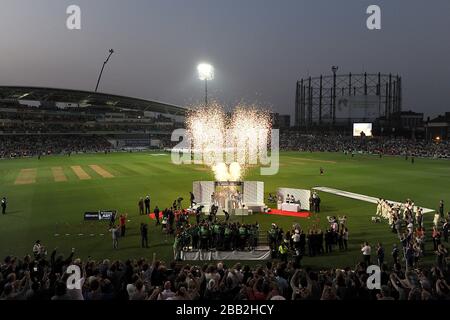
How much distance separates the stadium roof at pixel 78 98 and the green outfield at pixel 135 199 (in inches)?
1729

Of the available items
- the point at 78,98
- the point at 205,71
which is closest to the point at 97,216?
the point at 205,71

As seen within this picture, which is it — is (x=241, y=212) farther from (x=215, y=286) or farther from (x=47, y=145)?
(x=47, y=145)

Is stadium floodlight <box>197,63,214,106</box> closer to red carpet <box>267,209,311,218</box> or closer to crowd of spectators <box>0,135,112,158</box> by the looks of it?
red carpet <box>267,209,311,218</box>

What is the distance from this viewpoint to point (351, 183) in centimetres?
3728

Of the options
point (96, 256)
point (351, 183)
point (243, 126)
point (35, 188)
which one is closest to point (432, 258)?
point (96, 256)

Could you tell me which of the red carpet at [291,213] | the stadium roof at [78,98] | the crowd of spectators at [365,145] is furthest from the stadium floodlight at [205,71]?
the stadium roof at [78,98]

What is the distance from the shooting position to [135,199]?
29.7 meters

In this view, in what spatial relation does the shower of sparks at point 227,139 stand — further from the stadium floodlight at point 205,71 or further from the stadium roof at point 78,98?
the stadium roof at point 78,98

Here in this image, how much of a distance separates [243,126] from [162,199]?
2820 cm

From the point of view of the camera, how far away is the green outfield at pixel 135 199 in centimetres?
1797

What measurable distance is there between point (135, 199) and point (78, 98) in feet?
260

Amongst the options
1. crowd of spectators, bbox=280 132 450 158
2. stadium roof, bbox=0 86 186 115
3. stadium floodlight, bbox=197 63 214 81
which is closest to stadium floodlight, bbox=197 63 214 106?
stadium floodlight, bbox=197 63 214 81

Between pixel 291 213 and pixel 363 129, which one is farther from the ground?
pixel 363 129

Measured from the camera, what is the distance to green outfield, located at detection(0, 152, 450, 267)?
17969mm
